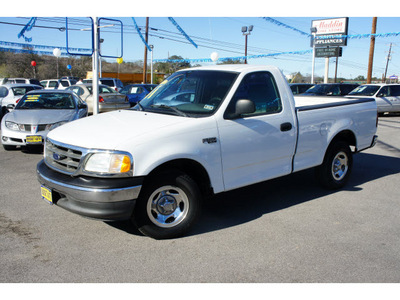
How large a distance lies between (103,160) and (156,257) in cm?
110

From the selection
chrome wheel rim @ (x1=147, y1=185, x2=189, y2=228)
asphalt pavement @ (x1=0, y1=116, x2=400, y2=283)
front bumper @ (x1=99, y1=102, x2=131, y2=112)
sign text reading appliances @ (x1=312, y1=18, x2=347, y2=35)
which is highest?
sign text reading appliances @ (x1=312, y1=18, x2=347, y2=35)

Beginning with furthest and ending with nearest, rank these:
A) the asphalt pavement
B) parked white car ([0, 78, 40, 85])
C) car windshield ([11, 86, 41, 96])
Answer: parked white car ([0, 78, 40, 85])
car windshield ([11, 86, 41, 96])
the asphalt pavement

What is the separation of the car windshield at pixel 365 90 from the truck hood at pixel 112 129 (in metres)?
17.0

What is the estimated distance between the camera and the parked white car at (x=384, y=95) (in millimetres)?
18469

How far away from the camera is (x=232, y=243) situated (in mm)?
→ 3992

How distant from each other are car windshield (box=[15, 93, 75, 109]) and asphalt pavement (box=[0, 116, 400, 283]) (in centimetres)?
423

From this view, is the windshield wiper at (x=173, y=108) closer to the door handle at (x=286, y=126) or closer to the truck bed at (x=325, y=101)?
the door handle at (x=286, y=126)

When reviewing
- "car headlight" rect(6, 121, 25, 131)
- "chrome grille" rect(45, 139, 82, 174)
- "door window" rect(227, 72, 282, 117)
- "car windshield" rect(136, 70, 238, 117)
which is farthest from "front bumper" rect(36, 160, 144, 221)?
"car headlight" rect(6, 121, 25, 131)

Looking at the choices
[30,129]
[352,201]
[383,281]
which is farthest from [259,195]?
[30,129]

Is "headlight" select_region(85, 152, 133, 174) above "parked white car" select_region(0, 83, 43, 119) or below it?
below

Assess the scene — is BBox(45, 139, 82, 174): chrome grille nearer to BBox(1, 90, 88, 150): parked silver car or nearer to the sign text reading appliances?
BBox(1, 90, 88, 150): parked silver car

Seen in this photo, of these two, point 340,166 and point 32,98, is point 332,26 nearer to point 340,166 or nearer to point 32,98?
point 32,98

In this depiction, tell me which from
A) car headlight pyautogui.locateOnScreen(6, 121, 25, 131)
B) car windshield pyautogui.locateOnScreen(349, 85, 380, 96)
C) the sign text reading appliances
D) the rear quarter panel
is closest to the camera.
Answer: the rear quarter panel

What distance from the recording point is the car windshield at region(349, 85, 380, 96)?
18.9 m
